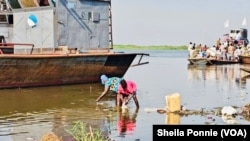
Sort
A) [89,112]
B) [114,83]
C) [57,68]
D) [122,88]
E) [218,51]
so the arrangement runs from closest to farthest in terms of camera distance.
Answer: [122,88] → [114,83] → [89,112] → [57,68] → [218,51]

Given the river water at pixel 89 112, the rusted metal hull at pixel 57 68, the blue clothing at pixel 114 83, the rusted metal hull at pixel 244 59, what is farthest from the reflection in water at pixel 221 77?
the blue clothing at pixel 114 83

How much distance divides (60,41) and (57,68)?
1.62m

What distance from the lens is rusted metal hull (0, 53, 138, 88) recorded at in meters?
18.3

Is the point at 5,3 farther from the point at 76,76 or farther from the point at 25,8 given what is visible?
the point at 76,76

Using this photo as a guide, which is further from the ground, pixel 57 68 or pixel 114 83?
pixel 57 68

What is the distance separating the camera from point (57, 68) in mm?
19625

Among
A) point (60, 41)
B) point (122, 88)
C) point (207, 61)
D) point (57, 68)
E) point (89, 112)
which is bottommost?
point (89, 112)

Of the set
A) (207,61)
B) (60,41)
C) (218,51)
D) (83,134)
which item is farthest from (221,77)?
(83,134)

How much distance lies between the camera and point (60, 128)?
34.6ft

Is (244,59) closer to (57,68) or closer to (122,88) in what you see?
(57,68)

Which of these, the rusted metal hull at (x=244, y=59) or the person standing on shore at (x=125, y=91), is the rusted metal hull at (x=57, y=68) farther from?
the rusted metal hull at (x=244, y=59)

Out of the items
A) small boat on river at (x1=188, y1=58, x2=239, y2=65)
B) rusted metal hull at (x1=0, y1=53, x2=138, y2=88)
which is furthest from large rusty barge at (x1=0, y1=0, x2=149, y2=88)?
small boat on river at (x1=188, y1=58, x2=239, y2=65)

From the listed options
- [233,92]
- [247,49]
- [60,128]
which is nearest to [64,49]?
[233,92]

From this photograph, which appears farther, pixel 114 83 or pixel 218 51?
pixel 218 51
